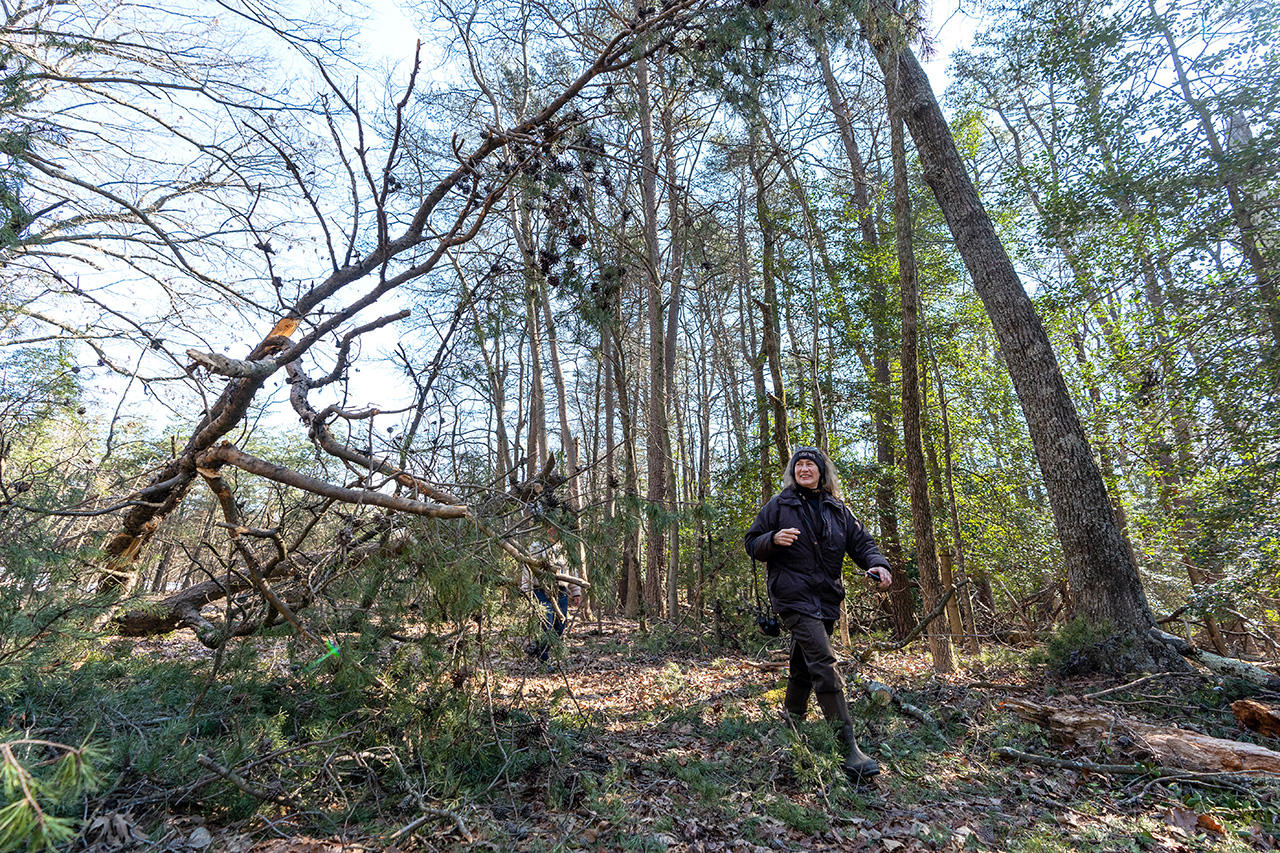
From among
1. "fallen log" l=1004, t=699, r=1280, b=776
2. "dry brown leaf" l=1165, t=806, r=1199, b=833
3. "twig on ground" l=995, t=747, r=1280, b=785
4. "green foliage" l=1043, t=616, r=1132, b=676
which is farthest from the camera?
"green foliage" l=1043, t=616, r=1132, b=676

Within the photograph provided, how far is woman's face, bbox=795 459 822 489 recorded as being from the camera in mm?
3609

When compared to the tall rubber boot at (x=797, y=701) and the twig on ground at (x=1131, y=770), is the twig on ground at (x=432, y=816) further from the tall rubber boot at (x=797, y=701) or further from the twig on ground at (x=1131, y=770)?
the twig on ground at (x=1131, y=770)

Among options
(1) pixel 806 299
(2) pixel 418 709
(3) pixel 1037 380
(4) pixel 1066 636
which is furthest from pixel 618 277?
(1) pixel 806 299

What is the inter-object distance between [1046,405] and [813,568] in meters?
3.50

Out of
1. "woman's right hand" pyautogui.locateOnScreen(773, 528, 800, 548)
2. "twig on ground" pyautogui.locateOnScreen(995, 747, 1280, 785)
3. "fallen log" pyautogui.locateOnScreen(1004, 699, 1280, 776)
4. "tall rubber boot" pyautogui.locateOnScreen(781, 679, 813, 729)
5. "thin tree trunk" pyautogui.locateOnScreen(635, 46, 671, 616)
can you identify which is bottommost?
"twig on ground" pyautogui.locateOnScreen(995, 747, 1280, 785)

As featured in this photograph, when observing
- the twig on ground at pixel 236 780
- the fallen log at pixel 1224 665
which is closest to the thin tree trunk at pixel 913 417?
the fallen log at pixel 1224 665

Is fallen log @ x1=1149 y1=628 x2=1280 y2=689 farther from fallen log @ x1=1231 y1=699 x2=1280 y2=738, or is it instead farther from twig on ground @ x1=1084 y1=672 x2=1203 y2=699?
fallen log @ x1=1231 y1=699 x2=1280 y2=738

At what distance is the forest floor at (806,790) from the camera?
238cm

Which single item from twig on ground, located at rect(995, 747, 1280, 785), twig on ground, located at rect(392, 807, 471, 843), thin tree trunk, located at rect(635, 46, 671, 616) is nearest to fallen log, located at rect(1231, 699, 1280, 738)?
twig on ground, located at rect(995, 747, 1280, 785)

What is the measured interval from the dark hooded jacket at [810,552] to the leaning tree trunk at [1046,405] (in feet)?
9.28

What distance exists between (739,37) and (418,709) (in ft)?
14.7

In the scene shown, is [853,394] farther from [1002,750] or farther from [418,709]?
[418,709]

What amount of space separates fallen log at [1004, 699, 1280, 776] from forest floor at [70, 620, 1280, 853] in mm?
Result: 98

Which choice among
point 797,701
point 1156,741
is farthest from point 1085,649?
point 797,701
